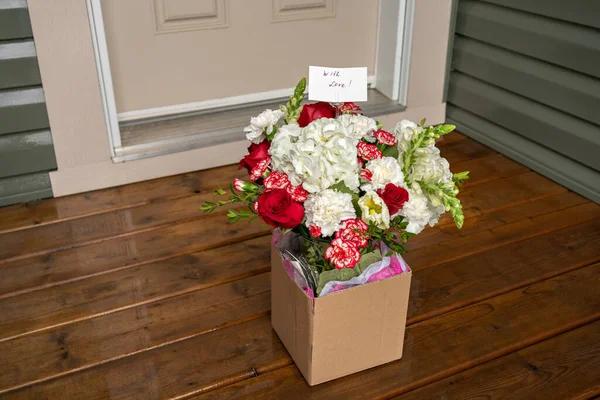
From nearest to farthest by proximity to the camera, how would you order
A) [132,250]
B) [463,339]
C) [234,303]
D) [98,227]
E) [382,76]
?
[463,339], [234,303], [132,250], [98,227], [382,76]

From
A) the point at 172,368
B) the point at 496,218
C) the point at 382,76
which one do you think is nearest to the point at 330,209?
the point at 172,368

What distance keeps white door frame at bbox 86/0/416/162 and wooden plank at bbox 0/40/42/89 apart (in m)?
0.22

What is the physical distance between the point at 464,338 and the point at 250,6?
1.56 metres

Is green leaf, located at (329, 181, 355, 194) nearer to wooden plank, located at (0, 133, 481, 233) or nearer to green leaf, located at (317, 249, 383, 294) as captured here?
green leaf, located at (317, 249, 383, 294)

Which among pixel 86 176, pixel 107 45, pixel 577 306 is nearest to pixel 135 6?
pixel 107 45

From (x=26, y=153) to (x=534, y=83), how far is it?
6.38 feet

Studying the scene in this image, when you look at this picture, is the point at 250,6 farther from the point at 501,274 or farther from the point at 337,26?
the point at 501,274

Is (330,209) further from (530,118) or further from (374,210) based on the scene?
(530,118)

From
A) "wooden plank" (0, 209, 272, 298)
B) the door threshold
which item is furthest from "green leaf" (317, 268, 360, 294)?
the door threshold

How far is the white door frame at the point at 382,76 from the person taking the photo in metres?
2.41

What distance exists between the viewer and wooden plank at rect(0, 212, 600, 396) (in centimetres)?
171

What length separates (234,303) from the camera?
1.90 m

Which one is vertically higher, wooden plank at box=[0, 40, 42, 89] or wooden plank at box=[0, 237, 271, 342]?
wooden plank at box=[0, 40, 42, 89]

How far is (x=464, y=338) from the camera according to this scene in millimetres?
1763
